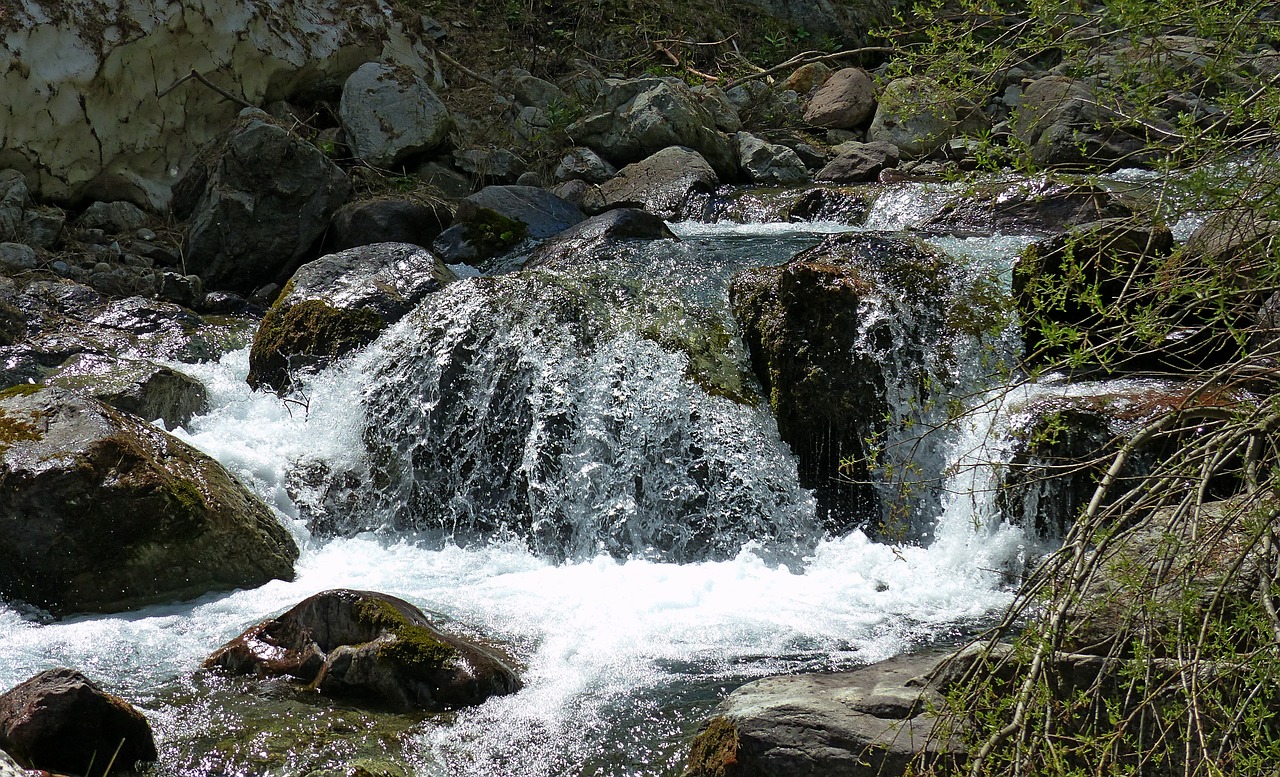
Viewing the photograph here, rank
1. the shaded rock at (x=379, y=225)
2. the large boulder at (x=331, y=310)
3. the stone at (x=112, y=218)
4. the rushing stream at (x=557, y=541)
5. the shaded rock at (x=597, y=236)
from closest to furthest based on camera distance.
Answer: the rushing stream at (x=557, y=541), the large boulder at (x=331, y=310), the shaded rock at (x=597, y=236), the shaded rock at (x=379, y=225), the stone at (x=112, y=218)

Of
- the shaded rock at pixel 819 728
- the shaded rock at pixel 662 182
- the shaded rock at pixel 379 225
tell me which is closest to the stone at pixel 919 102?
the shaded rock at pixel 819 728

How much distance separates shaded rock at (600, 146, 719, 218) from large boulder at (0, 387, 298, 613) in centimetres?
649

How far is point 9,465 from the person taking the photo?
221 inches

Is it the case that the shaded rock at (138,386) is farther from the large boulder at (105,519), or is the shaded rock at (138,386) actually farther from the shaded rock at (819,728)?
the shaded rock at (819,728)

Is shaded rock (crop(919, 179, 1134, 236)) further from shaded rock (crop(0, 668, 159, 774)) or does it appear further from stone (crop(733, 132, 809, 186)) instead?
shaded rock (crop(0, 668, 159, 774))

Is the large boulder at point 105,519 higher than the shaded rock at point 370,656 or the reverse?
higher

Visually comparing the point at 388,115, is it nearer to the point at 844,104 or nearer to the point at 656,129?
the point at 656,129

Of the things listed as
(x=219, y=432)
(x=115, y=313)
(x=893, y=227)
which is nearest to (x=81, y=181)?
(x=115, y=313)

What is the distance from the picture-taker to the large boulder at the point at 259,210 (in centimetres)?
1043

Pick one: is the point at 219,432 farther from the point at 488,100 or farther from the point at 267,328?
the point at 488,100

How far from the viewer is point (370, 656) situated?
4492 millimetres

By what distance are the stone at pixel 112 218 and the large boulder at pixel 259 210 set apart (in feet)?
2.68

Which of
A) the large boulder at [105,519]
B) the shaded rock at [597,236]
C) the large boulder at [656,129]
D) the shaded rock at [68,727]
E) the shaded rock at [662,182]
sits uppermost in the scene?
the large boulder at [656,129]

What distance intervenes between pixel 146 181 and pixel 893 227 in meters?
7.56
